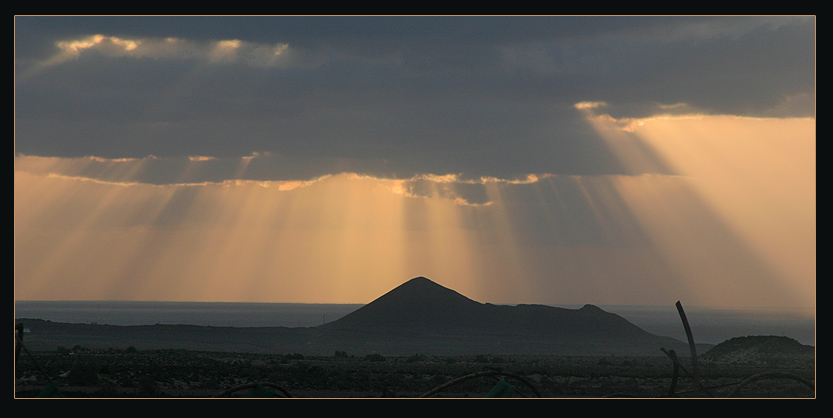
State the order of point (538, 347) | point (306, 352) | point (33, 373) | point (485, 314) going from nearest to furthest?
point (33, 373) < point (306, 352) < point (538, 347) < point (485, 314)

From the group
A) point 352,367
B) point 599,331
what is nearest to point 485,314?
point 599,331

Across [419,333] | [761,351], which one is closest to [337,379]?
[761,351]

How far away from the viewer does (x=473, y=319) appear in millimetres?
93625

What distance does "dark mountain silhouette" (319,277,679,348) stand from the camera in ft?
287

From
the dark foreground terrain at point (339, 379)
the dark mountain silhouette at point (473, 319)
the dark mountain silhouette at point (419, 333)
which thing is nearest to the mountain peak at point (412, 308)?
the dark mountain silhouette at point (473, 319)

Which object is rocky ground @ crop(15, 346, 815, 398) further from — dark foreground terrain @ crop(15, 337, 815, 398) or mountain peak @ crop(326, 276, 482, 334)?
mountain peak @ crop(326, 276, 482, 334)

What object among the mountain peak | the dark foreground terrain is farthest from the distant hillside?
the mountain peak

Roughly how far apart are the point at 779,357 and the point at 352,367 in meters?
32.8

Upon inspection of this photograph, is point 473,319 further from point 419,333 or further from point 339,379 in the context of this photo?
point 339,379

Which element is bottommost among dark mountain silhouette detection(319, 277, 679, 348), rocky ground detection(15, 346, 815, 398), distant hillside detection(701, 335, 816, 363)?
rocky ground detection(15, 346, 815, 398)

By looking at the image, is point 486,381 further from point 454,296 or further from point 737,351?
point 454,296

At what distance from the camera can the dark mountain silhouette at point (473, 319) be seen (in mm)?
87438

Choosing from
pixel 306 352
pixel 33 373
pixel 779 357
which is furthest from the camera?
pixel 306 352

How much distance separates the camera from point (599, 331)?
88438 mm
